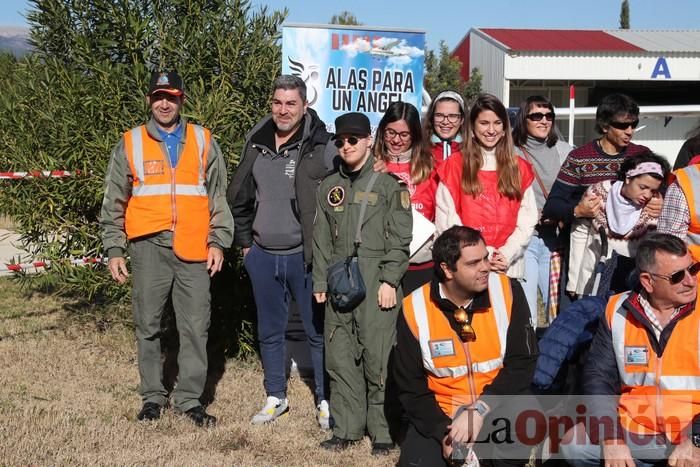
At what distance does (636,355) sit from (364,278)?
1.73m

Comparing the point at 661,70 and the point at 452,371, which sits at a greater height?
the point at 661,70

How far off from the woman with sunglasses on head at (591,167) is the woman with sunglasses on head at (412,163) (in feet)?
2.70

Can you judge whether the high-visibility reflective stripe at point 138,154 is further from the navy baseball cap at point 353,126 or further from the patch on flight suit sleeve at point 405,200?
the patch on flight suit sleeve at point 405,200

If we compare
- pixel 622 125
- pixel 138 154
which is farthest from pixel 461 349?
pixel 138 154

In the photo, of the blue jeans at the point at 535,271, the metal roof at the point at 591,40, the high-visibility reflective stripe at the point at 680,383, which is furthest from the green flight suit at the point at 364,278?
the metal roof at the point at 591,40

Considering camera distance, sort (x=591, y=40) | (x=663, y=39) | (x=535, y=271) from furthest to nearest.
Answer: (x=663, y=39) → (x=591, y=40) → (x=535, y=271)

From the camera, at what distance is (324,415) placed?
18.5ft

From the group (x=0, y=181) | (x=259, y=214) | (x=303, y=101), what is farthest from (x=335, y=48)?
(x=0, y=181)

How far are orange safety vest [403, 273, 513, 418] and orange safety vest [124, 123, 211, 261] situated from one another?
1.84 m

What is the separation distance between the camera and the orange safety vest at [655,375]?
3.70 m

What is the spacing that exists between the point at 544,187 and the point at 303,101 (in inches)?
70.5

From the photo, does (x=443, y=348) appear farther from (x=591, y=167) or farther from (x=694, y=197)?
(x=591, y=167)

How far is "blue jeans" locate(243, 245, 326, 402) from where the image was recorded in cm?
555

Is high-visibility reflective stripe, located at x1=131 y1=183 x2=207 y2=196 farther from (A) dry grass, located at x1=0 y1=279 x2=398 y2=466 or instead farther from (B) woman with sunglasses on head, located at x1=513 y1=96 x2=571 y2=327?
(B) woman with sunglasses on head, located at x1=513 y1=96 x2=571 y2=327
